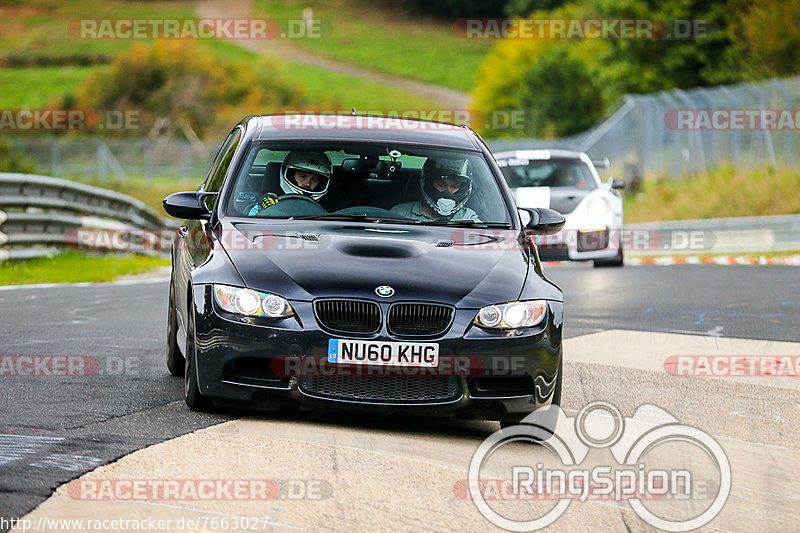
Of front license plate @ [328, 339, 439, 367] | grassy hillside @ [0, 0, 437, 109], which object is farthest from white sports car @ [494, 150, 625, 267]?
grassy hillside @ [0, 0, 437, 109]

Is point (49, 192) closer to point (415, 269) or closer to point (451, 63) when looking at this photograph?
point (415, 269)

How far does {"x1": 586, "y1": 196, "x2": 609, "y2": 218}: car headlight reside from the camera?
65.9 ft

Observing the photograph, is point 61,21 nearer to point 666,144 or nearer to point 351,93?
point 351,93

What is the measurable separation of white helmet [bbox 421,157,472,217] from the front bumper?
1.36 metres

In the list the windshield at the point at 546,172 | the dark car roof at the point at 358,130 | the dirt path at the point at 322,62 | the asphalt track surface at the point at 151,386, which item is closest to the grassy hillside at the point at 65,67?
the dirt path at the point at 322,62

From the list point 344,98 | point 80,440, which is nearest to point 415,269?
point 80,440

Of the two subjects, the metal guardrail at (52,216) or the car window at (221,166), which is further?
the metal guardrail at (52,216)

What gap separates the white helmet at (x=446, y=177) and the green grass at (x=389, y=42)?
120416 millimetres

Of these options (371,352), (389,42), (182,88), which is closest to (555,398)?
(371,352)

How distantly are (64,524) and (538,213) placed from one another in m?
4.30

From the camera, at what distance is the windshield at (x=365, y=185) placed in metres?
8.12

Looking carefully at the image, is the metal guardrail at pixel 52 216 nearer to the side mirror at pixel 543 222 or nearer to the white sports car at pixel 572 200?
the white sports car at pixel 572 200

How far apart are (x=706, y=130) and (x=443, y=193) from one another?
29.0m

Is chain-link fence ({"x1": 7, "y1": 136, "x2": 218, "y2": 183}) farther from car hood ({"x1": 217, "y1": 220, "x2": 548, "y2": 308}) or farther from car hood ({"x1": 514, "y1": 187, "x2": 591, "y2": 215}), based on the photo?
car hood ({"x1": 217, "y1": 220, "x2": 548, "y2": 308})
